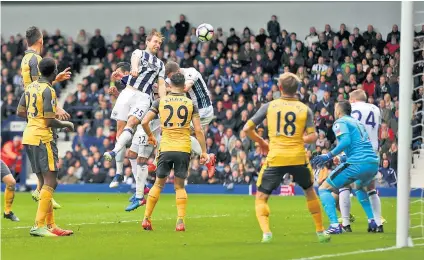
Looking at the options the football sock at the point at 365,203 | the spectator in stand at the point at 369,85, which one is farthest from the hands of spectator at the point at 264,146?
the spectator in stand at the point at 369,85

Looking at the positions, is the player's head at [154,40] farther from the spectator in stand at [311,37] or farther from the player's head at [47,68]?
the spectator in stand at [311,37]

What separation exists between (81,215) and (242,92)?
13.6 meters

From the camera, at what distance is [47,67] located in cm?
1266

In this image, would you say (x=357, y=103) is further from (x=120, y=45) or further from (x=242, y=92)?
(x=120, y=45)

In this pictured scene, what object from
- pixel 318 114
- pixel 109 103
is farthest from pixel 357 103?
pixel 109 103

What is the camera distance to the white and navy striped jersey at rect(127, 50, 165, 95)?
16281mm

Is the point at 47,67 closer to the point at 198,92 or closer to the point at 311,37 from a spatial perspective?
the point at 198,92

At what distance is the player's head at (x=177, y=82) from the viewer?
1319 cm

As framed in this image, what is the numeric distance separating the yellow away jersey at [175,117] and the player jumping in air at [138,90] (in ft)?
8.77

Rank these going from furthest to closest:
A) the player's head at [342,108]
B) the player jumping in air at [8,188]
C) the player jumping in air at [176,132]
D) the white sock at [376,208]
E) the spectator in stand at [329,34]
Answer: the spectator in stand at [329,34] → the player jumping in air at [8,188] → the white sock at [376,208] → the player jumping in air at [176,132] → the player's head at [342,108]

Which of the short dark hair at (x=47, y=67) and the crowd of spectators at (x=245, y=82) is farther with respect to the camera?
the crowd of spectators at (x=245, y=82)

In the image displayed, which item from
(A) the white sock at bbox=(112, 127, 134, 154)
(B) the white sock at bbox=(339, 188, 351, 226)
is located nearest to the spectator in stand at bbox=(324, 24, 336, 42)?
(A) the white sock at bbox=(112, 127, 134, 154)

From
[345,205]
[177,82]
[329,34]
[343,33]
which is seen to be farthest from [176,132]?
[329,34]

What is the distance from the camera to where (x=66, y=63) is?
113 ft
